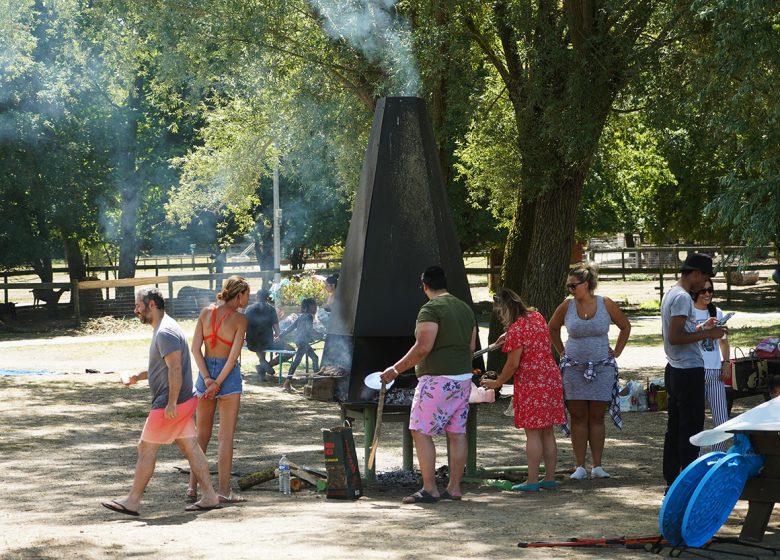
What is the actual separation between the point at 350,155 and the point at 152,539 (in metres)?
11.6

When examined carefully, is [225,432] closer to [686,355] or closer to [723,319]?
[686,355]

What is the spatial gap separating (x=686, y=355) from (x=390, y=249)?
2849 millimetres

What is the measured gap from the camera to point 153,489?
921 cm

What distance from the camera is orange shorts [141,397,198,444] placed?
25.9 ft

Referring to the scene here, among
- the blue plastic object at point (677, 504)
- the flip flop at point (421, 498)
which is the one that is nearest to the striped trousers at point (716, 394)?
the blue plastic object at point (677, 504)

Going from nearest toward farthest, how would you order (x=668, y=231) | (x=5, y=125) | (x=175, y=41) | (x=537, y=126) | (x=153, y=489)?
(x=153, y=489), (x=537, y=126), (x=175, y=41), (x=5, y=125), (x=668, y=231)

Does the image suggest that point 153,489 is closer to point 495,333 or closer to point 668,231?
point 495,333

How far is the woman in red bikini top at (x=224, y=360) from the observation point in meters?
8.49

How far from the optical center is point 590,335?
30.4 ft

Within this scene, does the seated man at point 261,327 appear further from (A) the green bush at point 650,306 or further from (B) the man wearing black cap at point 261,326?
(A) the green bush at point 650,306

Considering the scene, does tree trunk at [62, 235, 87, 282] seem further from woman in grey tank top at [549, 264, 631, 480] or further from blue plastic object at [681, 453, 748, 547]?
blue plastic object at [681, 453, 748, 547]

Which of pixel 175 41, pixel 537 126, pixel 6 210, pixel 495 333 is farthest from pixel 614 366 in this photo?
pixel 6 210

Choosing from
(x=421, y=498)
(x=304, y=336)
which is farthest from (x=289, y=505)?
(x=304, y=336)

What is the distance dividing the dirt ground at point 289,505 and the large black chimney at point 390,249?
1.09 metres
